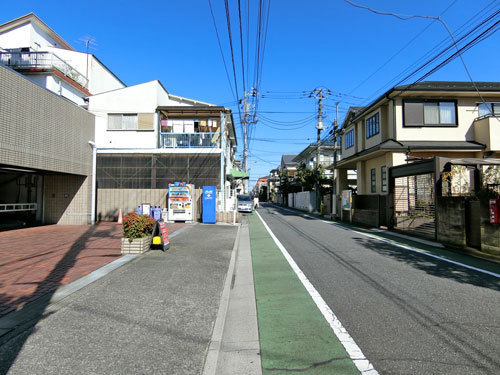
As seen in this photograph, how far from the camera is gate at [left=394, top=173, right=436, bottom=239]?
1455cm

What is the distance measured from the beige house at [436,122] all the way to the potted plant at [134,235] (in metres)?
13.9

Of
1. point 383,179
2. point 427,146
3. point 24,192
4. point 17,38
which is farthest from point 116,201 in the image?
point 17,38

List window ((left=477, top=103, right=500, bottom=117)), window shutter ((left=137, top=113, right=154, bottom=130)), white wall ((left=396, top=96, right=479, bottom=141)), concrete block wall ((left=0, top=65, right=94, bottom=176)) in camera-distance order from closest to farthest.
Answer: concrete block wall ((left=0, top=65, right=94, bottom=176)), white wall ((left=396, top=96, right=479, bottom=141)), window ((left=477, top=103, right=500, bottom=117)), window shutter ((left=137, top=113, right=154, bottom=130))

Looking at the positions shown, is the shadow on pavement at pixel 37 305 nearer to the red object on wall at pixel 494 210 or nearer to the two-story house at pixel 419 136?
the red object on wall at pixel 494 210

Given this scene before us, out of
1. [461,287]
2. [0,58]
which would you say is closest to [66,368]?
[461,287]

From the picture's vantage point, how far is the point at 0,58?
22750 millimetres

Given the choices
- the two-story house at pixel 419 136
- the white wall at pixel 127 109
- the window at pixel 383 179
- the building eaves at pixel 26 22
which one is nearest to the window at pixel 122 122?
the white wall at pixel 127 109

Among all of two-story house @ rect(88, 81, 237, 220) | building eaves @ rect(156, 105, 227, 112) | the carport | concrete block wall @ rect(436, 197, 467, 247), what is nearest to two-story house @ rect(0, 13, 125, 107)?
two-story house @ rect(88, 81, 237, 220)

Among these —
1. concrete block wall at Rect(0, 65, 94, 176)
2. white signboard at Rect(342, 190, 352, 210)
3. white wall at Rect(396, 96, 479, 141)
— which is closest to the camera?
concrete block wall at Rect(0, 65, 94, 176)

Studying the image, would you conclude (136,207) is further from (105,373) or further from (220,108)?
(105,373)

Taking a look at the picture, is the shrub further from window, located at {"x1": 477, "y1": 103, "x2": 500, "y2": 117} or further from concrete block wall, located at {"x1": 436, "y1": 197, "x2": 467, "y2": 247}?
window, located at {"x1": 477, "y1": 103, "x2": 500, "y2": 117}

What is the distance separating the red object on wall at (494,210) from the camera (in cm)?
906

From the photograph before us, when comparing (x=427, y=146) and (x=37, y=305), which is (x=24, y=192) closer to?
(x=37, y=305)

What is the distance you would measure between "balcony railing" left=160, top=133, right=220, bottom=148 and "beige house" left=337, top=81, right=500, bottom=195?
10353mm
